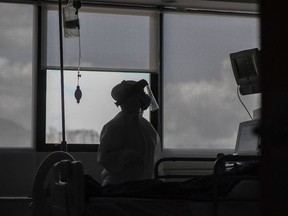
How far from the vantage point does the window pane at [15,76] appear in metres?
4.98

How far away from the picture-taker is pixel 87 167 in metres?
5.01

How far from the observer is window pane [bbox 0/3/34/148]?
498cm

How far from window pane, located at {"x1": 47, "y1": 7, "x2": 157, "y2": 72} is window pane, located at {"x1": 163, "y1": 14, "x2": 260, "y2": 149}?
0.65 ft

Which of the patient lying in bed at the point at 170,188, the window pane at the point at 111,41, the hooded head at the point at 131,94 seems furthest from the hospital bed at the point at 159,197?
the window pane at the point at 111,41

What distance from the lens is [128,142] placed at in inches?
112

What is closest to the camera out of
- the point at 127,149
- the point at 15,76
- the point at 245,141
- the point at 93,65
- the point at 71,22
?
the point at 127,149

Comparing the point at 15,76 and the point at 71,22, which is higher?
the point at 71,22

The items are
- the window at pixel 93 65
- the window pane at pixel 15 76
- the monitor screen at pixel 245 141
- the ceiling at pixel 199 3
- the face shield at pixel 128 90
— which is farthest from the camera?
the ceiling at pixel 199 3

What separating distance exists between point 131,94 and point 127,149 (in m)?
0.39

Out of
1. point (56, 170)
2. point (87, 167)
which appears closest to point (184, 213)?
point (56, 170)

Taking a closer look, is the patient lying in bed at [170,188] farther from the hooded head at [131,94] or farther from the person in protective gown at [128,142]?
the hooded head at [131,94]

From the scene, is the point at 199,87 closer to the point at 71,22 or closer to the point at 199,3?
the point at 199,3

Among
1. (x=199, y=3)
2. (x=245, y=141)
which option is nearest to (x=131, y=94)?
(x=245, y=141)

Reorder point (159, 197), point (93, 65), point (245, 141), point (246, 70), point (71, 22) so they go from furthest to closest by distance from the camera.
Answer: point (93, 65) → point (245, 141) → point (246, 70) → point (71, 22) → point (159, 197)
